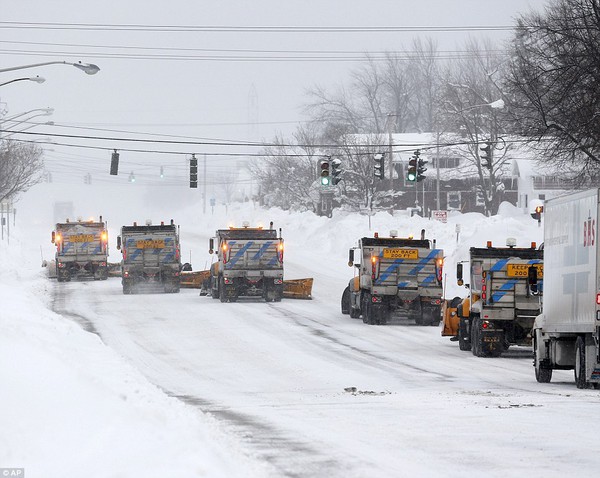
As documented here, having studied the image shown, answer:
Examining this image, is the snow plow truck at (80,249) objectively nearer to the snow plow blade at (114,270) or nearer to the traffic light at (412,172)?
the snow plow blade at (114,270)

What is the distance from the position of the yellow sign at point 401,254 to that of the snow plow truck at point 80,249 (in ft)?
71.4

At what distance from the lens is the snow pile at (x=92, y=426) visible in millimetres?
8789

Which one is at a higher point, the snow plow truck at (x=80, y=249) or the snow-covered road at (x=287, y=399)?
the snow plow truck at (x=80, y=249)

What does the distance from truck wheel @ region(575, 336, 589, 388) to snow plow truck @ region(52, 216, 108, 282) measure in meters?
35.6

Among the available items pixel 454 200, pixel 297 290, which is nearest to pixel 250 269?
pixel 297 290

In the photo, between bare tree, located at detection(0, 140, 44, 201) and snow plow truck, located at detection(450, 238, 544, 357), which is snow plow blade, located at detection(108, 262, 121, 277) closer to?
bare tree, located at detection(0, 140, 44, 201)

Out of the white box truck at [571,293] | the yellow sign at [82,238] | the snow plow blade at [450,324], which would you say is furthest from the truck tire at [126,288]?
the white box truck at [571,293]

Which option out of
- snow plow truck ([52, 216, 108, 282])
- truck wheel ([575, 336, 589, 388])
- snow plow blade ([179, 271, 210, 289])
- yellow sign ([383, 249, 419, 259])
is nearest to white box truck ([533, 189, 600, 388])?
truck wheel ([575, 336, 589, 388])

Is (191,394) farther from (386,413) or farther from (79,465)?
(79,465)

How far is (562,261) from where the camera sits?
18844mm

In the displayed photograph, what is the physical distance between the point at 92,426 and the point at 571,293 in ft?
33.7

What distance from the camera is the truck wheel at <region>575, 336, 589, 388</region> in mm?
18078

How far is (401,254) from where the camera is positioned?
3288 centimetres

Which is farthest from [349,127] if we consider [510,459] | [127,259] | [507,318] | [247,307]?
[510,459]
